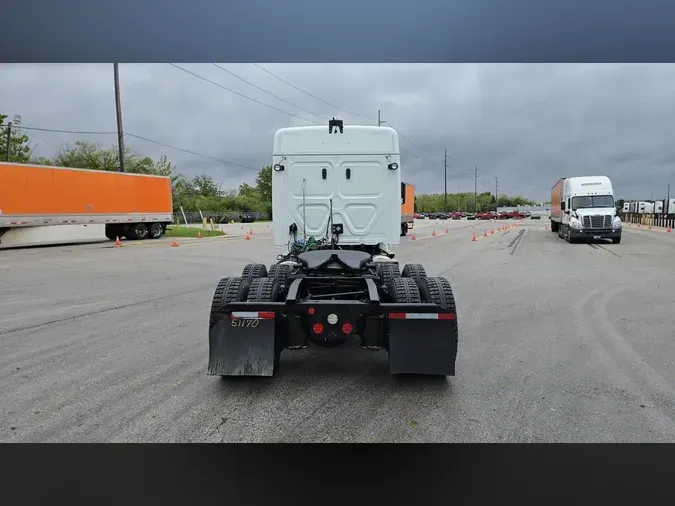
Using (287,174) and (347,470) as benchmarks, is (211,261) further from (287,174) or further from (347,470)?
(347,470)

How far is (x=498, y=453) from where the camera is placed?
362 cm

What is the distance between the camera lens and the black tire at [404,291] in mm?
4918

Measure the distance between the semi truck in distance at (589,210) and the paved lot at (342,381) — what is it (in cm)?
1649

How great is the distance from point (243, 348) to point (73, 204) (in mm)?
25464

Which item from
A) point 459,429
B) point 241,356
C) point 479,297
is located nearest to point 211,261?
point 479,297

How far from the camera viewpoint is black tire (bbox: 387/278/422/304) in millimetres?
4918

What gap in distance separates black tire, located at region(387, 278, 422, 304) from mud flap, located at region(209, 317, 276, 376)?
119cm

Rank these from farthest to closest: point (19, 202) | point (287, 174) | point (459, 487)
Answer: point (19, 202)
point (287, 174)
point (459, 487)

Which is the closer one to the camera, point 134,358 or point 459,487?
point 459,487

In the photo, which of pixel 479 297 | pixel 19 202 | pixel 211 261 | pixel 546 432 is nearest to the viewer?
pixel 546 432

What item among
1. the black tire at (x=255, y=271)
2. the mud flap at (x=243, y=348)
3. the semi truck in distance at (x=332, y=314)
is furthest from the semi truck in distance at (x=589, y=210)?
the mud flap at (x=243, y=348)

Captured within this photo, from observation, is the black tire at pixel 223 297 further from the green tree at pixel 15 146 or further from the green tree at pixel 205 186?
the green tree at pixel 205 186

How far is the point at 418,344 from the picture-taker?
4.74 m
